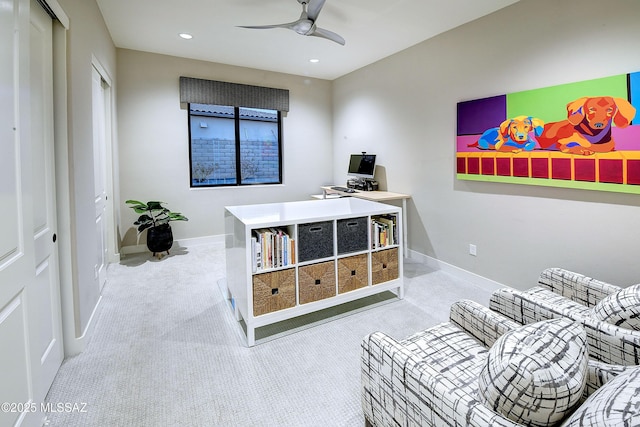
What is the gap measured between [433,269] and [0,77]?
3954mm

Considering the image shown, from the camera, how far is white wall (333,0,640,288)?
2.44 m

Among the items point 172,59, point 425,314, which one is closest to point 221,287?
point 425,314

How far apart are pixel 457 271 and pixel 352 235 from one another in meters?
1.70

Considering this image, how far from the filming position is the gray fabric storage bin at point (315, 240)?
254 centimetres

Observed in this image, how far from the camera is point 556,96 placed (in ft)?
8.81

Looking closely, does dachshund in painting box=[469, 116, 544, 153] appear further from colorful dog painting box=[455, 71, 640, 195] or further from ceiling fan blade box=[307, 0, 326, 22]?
ceiling fan blade box=[307, 0, 326, 22]

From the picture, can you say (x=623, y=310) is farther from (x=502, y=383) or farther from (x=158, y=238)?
(x=158, y=238)

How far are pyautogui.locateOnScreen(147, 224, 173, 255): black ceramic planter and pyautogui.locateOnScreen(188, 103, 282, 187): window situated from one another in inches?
37.5

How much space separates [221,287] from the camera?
3.44m

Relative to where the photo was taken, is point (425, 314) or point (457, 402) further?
point (425, 314)

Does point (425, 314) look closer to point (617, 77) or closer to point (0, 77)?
point (617, 77)

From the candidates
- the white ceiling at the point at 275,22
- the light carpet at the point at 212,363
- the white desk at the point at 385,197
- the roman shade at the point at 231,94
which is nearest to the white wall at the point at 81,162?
the light carpet at the point at 212,363

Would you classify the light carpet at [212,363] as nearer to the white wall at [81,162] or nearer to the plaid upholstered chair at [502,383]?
the white wall at [81,162]

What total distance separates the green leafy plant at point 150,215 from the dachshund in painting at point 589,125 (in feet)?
14.1
